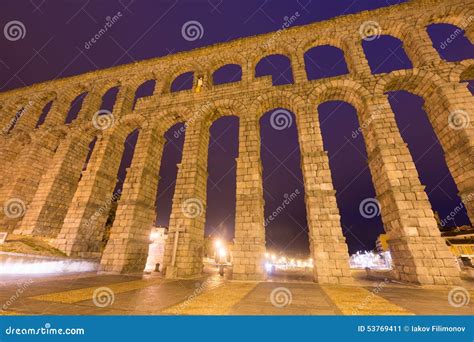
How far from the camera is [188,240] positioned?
34.7 feet

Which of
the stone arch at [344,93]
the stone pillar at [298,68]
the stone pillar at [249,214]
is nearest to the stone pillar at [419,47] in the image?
the stone arch at [344,93]

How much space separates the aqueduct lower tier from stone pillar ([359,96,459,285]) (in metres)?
0.04

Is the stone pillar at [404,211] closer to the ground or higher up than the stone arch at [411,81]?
closer to the ground

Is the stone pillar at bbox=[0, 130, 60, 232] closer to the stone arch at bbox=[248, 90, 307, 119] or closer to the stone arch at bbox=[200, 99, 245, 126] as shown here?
the stone arch at bbox=[200, 99, 245, 126]

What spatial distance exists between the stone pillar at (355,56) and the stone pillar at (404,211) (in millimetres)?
2867

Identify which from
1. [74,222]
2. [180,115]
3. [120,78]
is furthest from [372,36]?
[74,222]

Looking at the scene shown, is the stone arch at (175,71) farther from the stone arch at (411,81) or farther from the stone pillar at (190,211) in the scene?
the stone arch at (411,81)

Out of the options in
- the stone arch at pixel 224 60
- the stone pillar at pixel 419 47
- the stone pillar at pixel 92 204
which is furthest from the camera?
the stone arch at pixel 224 60

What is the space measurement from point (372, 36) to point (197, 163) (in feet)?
45.5

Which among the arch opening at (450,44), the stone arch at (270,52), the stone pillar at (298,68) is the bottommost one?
the stone pillar at (298,68)

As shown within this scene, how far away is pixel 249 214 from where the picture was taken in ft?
33.6

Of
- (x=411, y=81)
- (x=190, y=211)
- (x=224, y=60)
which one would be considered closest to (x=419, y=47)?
(x=411, y=81)

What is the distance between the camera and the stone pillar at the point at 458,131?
9.54 metres

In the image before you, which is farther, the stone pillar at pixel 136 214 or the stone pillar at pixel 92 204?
the stone pillar at pixel 92 204
